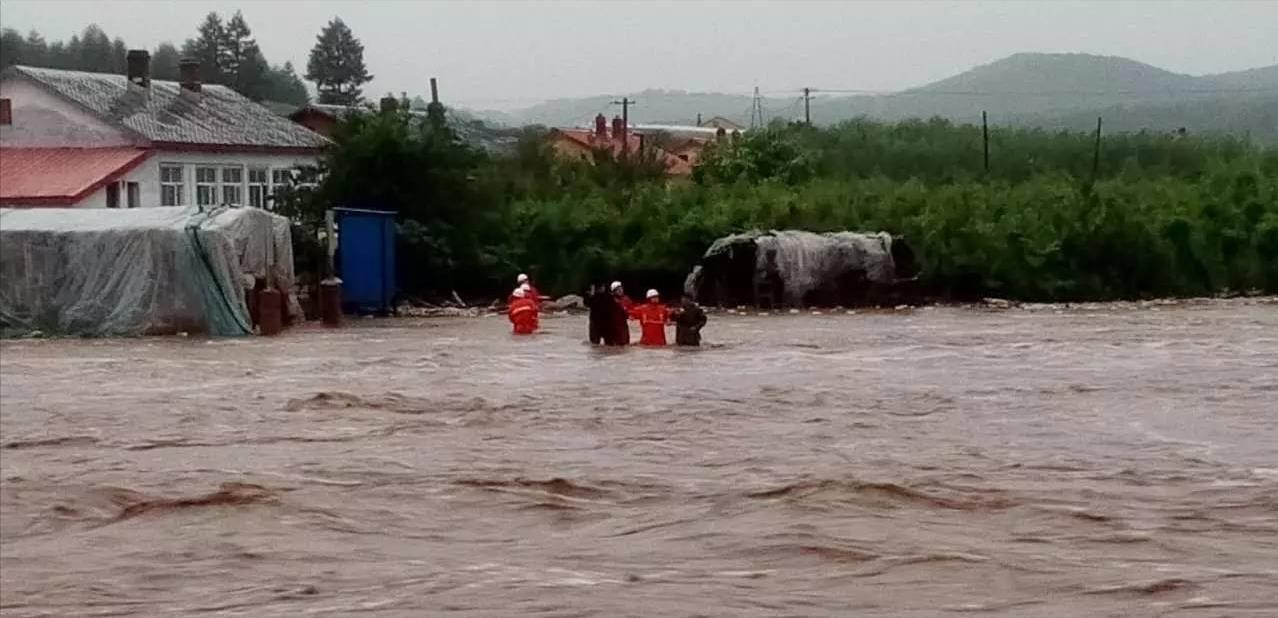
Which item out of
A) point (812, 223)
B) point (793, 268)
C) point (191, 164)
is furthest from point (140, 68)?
point (793, 268)

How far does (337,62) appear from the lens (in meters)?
81.9

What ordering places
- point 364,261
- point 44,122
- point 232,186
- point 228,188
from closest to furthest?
point 364,261 < point 44,122 < point 228,188 < point 232,186

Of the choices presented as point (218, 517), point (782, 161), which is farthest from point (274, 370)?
point (782, 161)

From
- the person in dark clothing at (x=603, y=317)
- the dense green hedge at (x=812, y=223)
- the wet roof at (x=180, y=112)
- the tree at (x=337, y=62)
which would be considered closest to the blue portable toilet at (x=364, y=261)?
the dense green hedge at (x=812, y=223)

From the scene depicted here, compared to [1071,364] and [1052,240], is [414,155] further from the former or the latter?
[1071,364]

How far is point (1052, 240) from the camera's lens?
3506 cm

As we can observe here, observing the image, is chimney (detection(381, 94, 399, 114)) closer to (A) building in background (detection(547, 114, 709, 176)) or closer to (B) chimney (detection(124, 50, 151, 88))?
(B) chimney (detection(124, 50, 151, 88))

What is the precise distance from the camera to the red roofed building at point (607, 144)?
4997 centimetres

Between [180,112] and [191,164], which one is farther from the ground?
[180,112]

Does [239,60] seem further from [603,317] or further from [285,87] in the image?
[603,317]

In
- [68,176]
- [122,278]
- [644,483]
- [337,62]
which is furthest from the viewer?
[337,62]

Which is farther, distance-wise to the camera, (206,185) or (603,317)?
(206,185)

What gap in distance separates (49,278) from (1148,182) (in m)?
24.1

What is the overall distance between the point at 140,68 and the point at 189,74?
13.3 feet
